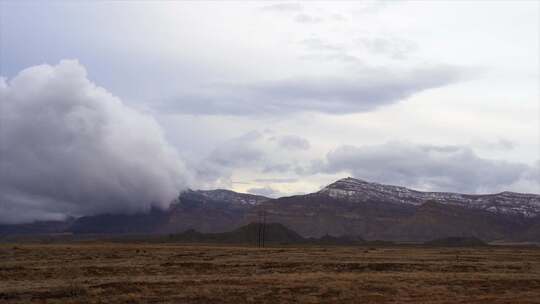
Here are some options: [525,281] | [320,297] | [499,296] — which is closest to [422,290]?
[499,296]

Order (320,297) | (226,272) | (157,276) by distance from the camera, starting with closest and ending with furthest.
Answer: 1. (320,297)
2. (157,276)
3. (226,272)

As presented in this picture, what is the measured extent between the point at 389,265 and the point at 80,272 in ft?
93.6

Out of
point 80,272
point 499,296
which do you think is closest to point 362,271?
point 499,296

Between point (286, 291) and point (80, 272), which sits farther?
point (80, 272)

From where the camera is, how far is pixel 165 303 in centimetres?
3128

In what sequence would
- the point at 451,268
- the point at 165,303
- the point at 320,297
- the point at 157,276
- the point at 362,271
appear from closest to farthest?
the point at 165,303 < the point at 320,297 < the point at 157,276 < the point at 362,271 < the point at 451,268

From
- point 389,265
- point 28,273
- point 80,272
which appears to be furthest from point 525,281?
point 28,273

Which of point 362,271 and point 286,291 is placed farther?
point 362,271

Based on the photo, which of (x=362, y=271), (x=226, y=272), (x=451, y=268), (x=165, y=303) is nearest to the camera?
(x=165, y=303)

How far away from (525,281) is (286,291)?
1981 cm

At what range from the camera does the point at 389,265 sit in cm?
5959

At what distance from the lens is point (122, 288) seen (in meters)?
36.5

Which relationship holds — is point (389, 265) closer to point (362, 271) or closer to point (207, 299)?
point (362, 271)

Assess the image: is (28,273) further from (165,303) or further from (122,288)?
(165,303)
